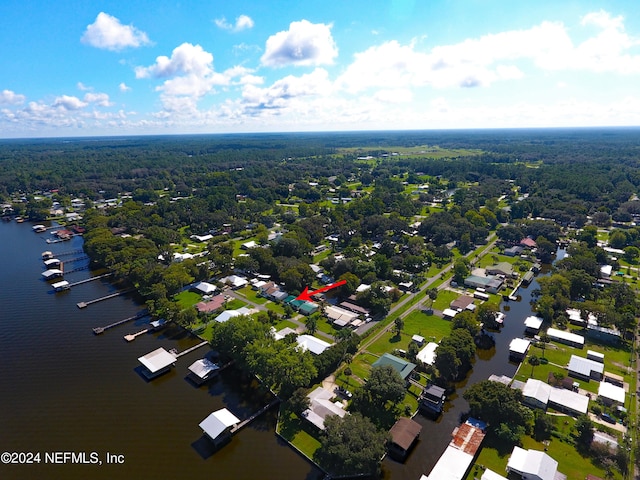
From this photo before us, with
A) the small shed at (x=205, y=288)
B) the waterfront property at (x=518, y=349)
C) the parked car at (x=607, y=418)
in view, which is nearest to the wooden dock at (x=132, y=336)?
the small shed at (x=205, y=288)

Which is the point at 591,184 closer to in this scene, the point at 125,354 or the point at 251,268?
the point at 251,268

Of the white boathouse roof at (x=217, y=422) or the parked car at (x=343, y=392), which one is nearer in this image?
the white boathouse roof at (x=217, y=422)

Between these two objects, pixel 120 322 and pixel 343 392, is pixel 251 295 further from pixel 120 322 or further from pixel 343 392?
pixel 343 392

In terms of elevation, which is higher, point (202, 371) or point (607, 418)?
point (202, 371)

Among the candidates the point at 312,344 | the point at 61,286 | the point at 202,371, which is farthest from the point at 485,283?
the point at 61,286

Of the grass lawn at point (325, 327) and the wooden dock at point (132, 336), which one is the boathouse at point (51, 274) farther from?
the grass lawn at point (325, 327)

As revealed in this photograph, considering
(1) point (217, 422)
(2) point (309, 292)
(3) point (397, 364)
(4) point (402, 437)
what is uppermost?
(3) point (397, 364)
